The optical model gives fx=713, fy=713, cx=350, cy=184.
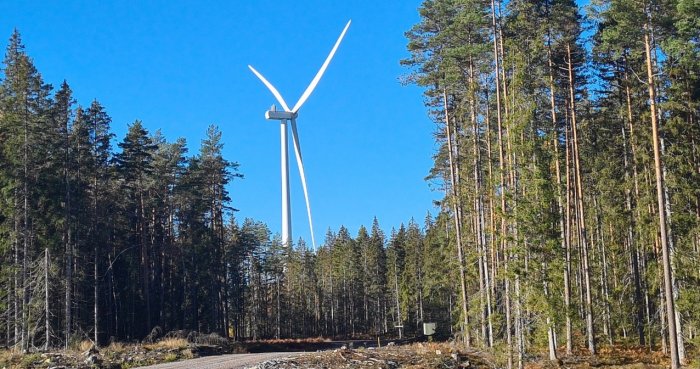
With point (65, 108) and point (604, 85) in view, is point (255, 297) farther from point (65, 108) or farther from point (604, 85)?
point (604, 85)

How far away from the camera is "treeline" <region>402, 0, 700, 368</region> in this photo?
23547mm

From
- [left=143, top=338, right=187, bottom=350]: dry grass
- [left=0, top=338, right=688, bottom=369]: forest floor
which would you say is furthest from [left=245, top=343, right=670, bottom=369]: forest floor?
[left=143, top=338, right=187, bottom=350]: dry grass

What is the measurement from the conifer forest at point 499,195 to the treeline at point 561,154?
13 centimetres

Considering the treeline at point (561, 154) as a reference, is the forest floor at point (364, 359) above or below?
below

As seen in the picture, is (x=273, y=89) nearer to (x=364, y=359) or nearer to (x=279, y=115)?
(x=279, y=115)

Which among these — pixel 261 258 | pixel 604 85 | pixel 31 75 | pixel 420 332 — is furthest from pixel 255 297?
pixel 604 85

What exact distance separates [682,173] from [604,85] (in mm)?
9263

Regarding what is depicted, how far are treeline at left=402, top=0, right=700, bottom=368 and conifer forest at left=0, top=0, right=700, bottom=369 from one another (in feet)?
0.43

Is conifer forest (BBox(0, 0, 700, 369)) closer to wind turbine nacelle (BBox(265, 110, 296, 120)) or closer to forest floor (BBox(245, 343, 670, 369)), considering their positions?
forest floor (BBox(245, 343, 670, 369))

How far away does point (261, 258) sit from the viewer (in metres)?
92.4

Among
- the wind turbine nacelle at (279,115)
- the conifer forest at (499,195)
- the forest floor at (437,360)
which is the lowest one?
the forest floor at (437,360)

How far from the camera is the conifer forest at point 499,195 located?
24719 mm

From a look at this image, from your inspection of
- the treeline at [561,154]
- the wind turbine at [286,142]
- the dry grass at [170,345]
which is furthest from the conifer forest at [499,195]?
the wind turbine at [286,142]

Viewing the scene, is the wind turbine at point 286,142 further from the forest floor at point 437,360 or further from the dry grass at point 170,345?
the forest floor at point 437,360
